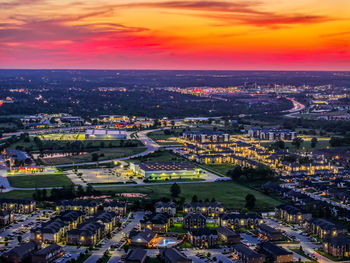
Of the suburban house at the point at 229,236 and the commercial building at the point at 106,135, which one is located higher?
the suburban house at the point at 229,236

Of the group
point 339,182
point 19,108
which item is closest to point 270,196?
point 339,182

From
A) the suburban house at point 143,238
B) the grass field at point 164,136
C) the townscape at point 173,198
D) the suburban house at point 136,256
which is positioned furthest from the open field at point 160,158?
the suburban house at point 136,256

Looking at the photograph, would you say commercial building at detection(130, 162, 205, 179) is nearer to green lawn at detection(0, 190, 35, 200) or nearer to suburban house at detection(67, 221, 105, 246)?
green lawn at detection(0, 190, 35, 200)

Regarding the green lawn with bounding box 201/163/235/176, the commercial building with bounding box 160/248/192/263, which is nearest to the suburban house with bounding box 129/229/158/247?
the commercial building with bounding box 160/248/192/263

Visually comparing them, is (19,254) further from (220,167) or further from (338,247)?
(220,167)

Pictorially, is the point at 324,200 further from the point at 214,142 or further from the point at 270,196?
the point at 214,142

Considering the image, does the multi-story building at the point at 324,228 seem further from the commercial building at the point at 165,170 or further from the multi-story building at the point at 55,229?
the commercial building at the point at 165,170

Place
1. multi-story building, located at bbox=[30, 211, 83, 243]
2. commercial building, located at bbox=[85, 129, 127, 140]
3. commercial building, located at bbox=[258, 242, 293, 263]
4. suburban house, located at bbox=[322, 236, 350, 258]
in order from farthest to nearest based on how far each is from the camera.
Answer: commercial building, located at bbox=[85, 129, 127, 140]
multi-story building, located at bbox=[30, 211, 83, 243]
suburban house, located at bbox=[322, 236, 350, 258]
commercial building, located at bbox=[258, 242, 293, 263]

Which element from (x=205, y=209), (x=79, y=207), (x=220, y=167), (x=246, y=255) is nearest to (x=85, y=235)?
(x=79, y=207)
